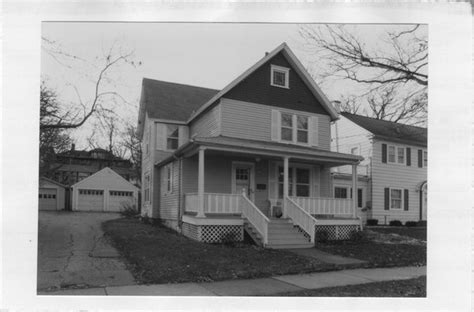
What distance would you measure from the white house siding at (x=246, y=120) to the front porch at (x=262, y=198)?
74 cm

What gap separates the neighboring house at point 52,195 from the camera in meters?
27.4

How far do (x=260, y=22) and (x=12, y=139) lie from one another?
3.85 m

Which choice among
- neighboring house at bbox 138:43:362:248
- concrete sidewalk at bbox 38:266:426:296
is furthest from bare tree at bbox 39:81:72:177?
concrete sidewalk at bbox 38:266:426:296

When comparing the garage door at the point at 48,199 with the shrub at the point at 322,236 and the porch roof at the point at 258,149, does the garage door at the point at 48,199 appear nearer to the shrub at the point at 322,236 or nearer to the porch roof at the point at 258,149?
the porch roof at the point at 258,149

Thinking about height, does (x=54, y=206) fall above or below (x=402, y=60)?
below

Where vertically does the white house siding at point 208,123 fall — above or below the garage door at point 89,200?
above

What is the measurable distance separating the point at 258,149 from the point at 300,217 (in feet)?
7.86

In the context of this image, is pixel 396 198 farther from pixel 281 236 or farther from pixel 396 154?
pixel 281 236

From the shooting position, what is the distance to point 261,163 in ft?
48.1

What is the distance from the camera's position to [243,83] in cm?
1413

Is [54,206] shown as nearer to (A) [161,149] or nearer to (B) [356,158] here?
(A) [161,149]

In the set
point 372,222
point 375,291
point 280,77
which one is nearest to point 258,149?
point 280,77

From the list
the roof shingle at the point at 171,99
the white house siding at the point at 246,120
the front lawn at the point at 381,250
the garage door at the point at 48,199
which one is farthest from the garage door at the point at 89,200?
the front lawn at the point at 381,250
